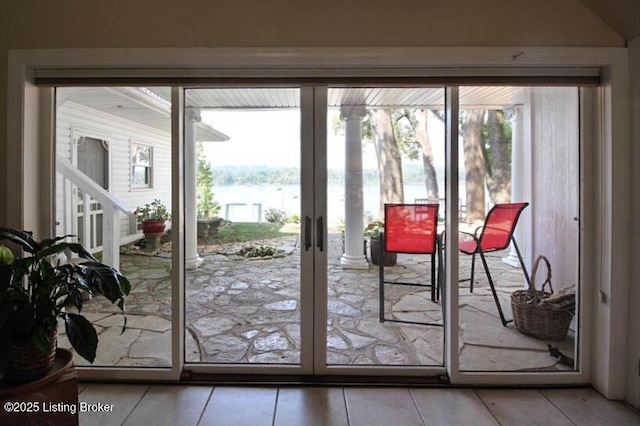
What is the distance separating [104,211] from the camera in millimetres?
2725

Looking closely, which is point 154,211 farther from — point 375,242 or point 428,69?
point 428,69

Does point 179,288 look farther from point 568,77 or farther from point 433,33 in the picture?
point 568,77

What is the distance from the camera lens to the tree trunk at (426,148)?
252 cm

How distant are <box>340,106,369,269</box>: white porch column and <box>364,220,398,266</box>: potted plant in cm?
6

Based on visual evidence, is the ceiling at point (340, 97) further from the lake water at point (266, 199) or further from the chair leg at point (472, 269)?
the chair leg at point (472, 269)

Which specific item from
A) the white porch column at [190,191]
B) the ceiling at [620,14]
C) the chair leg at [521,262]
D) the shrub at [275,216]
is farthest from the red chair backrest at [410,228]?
the ceiling at [620,14]

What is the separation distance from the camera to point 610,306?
7.25ft

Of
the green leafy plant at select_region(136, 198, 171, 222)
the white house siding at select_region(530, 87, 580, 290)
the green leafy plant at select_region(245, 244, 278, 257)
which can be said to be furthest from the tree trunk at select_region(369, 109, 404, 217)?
the green leafy plant at select_region(136, 198, 171, 222)

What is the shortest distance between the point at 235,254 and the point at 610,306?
2422mm

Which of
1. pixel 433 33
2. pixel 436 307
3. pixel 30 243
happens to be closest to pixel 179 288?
pixel 30 243

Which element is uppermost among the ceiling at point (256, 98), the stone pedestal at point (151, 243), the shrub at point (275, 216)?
the ceiling at point (256, 98)

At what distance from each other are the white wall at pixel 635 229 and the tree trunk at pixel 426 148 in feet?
3.68

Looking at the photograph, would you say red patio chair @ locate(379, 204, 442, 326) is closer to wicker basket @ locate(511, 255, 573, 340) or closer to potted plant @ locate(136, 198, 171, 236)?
wicker basket @ locate(511, 255, 573, 340)

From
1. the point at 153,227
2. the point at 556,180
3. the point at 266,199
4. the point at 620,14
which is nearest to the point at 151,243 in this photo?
the point at 153,227
